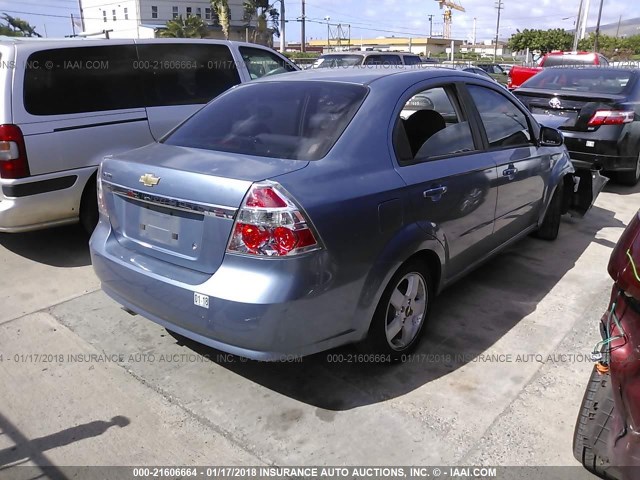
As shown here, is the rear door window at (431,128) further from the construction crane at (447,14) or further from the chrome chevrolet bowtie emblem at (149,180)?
the construction crane at (447,14)

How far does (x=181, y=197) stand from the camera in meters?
2.60

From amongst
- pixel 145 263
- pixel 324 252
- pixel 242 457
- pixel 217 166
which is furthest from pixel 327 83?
pixel 242 457

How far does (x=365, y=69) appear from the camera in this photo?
3617mm

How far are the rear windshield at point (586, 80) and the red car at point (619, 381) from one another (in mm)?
6453

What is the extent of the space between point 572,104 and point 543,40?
50198 mm

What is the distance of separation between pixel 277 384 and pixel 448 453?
997 millimetres

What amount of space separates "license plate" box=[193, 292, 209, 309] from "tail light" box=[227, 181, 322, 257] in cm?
33

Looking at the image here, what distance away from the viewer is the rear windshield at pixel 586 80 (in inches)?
300

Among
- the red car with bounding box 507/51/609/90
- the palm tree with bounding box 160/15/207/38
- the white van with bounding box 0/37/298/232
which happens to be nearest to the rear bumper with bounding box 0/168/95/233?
the white van with bounding box 0/37/298/232

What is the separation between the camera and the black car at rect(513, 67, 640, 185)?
7.01 m

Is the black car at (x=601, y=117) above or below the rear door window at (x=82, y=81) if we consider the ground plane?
below

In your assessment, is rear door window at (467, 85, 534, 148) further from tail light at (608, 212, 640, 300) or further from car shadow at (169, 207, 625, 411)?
tail light at (608, 212, 640, 300)

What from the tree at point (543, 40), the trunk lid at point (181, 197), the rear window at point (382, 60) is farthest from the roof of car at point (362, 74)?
the tree at point (543, 40)

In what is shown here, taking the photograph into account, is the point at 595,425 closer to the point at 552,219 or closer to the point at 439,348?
the point at 439,348
